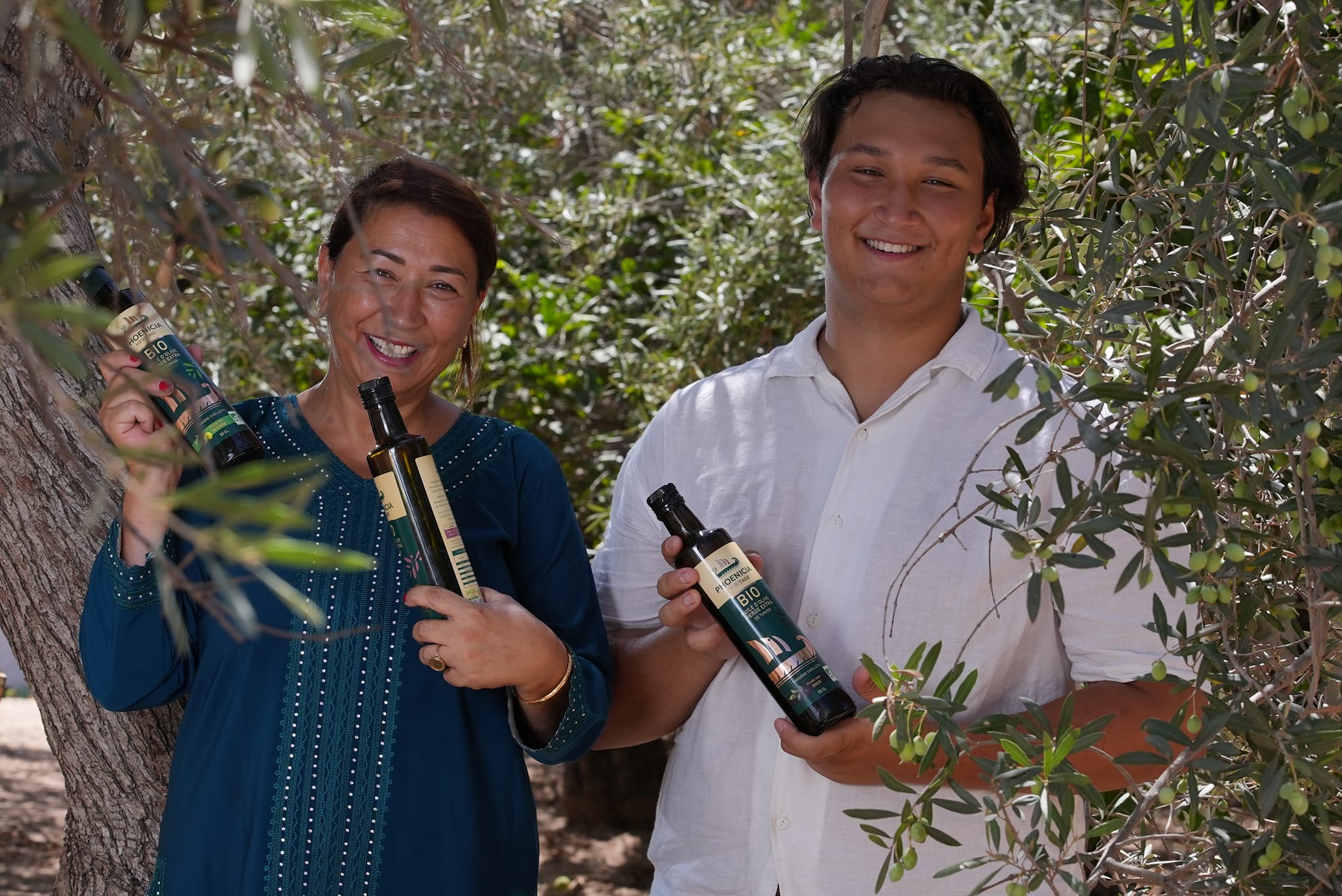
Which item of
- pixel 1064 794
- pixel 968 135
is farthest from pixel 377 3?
pixel 968 135

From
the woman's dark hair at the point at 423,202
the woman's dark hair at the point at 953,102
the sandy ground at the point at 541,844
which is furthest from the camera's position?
the sandy ground at the point at 541,844

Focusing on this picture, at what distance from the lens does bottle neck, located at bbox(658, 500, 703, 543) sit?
5.73 ft

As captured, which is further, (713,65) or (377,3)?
(713,65)

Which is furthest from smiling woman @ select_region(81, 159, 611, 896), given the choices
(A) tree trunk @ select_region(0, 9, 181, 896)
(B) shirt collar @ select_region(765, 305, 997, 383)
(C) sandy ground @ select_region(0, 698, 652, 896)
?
(C) sandy ground @ select_region(0, 698, 652, 896)

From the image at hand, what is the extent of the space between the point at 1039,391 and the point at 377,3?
65 centimetres

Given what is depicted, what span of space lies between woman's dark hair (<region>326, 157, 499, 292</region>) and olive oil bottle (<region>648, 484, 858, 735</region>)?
49cm

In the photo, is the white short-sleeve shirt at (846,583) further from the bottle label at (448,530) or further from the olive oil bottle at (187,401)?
the olive oil bottle at (187,401)

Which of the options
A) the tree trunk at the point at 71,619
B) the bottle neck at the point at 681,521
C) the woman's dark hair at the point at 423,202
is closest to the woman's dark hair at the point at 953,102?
the woman's dark hair at the point at 423,202

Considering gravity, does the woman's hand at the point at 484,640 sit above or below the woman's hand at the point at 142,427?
below

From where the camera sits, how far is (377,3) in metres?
0.88

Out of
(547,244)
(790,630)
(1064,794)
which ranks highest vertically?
(547,244)

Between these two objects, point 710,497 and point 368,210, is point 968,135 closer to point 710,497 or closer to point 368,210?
point 710,497

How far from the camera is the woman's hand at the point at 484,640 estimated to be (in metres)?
1.61

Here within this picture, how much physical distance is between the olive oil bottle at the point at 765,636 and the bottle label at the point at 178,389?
1.86 ft
